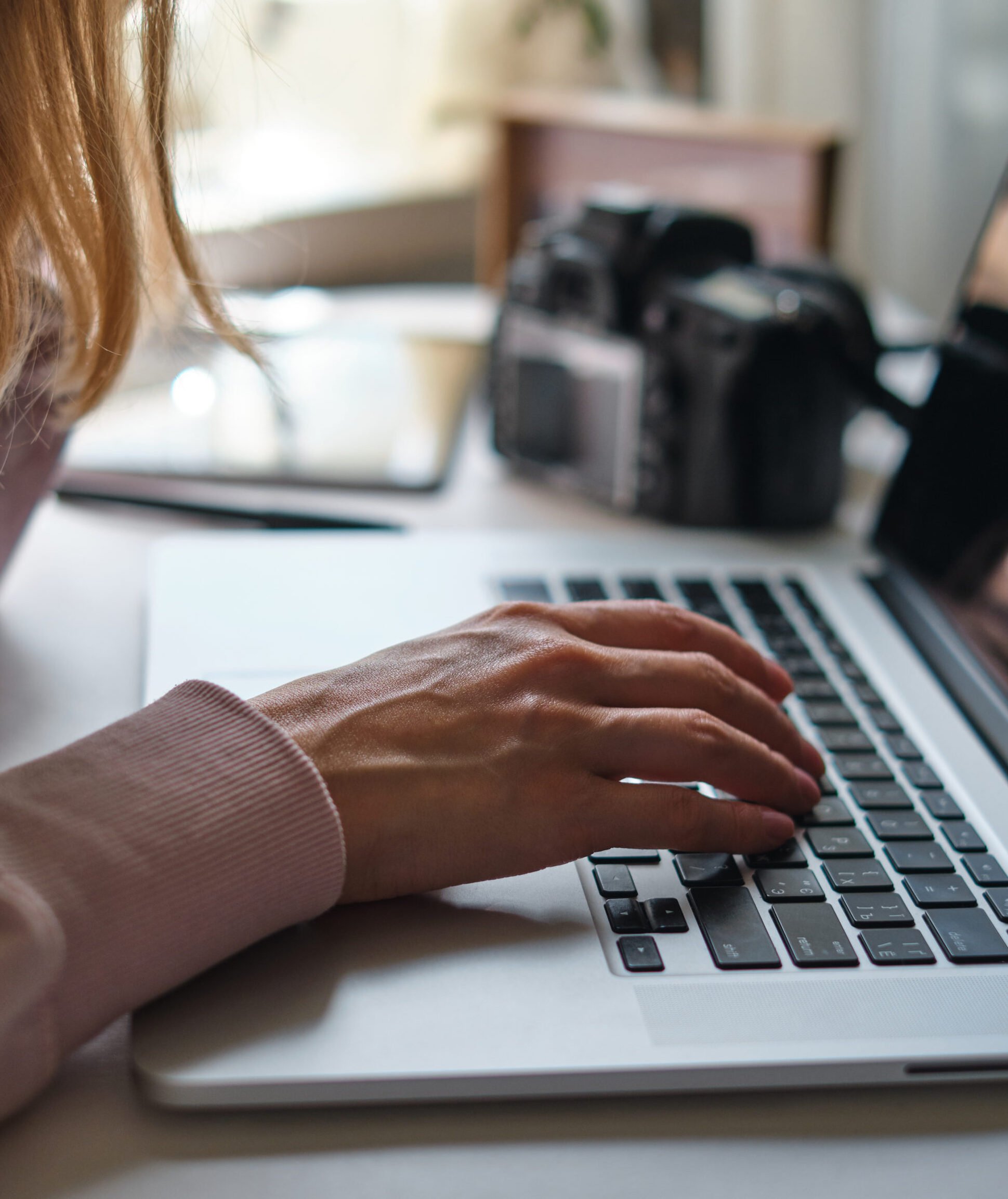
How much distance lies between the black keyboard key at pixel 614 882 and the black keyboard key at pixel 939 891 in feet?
0.33

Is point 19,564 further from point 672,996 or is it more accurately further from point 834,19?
point 834,19

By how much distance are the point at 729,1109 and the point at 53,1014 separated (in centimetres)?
20

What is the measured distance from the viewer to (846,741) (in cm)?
51

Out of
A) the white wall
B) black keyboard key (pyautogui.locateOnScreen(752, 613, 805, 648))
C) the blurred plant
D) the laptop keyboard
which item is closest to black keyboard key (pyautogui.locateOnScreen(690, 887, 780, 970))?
the laptop keyboard

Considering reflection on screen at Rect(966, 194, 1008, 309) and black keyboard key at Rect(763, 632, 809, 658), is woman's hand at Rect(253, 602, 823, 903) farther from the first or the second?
reflection on screen at Rect(966, 194, 1008, 309)

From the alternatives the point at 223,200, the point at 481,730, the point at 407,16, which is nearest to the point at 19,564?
the point at 481,730

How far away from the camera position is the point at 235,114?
1.32 meters

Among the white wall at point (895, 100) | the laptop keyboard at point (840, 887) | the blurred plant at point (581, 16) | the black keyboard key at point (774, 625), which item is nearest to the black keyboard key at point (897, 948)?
the laptop keyboard at point (840, 887)

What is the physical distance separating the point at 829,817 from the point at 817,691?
4.0 inches

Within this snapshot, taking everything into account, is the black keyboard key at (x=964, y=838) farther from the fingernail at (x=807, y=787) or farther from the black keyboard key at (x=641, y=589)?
the black keyboard key at (x=641, y=589)

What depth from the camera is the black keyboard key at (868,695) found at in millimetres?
543

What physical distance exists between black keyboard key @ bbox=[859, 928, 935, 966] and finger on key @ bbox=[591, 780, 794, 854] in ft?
0.18

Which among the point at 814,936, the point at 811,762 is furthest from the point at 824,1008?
the point at 811,762

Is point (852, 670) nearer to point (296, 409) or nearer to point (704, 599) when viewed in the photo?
point (704, 599)
